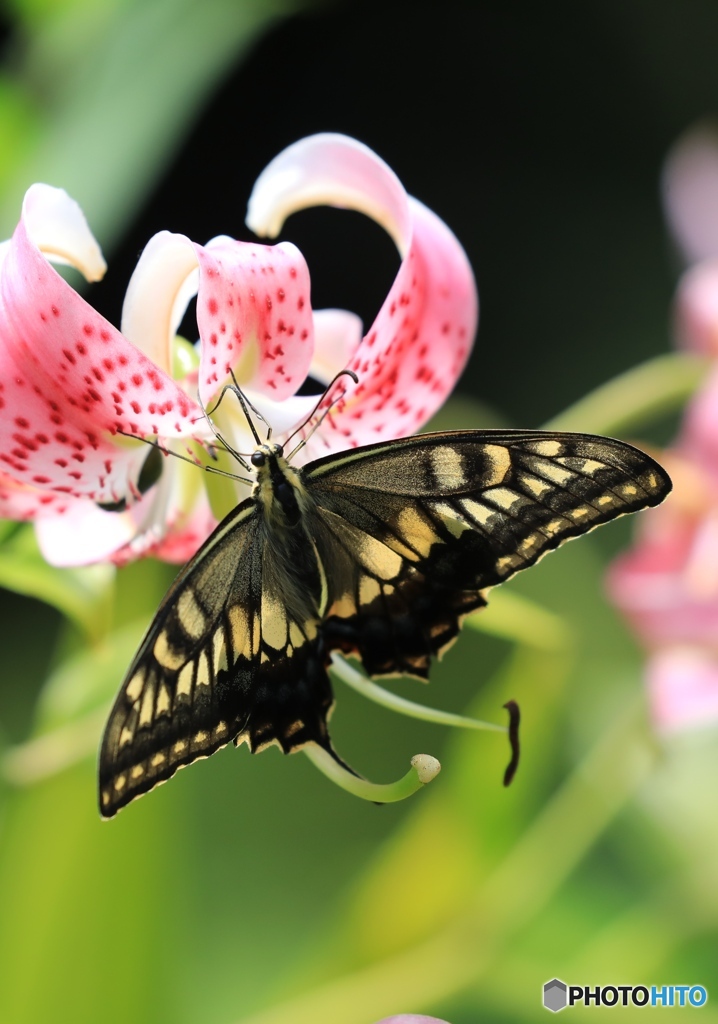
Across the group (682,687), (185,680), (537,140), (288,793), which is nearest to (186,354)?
(185,680)

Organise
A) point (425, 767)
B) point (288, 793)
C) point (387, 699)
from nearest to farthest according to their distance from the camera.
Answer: point (425, 767)
point (387, 699)
point (288, 793)

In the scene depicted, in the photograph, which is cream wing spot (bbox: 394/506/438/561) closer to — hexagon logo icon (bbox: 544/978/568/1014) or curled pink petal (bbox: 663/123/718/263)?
hexagon logo icon (bbox: 544/978/568/1014)

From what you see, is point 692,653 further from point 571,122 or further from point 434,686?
point 571,122

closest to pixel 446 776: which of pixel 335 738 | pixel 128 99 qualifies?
pixel 335 738

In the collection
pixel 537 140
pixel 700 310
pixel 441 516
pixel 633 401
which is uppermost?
pixel 537 140

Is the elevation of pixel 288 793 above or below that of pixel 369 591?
below

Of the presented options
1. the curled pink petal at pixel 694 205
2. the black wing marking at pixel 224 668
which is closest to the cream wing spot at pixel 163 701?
the black wing marking at pixel 224 668

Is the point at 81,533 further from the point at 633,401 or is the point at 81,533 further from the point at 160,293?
the point at 633,401

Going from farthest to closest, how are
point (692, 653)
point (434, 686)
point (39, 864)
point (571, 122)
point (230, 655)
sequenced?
point (571, 122) < point (434, 686) < point (692, 653) < point (39, 864) < point (230, 655)
